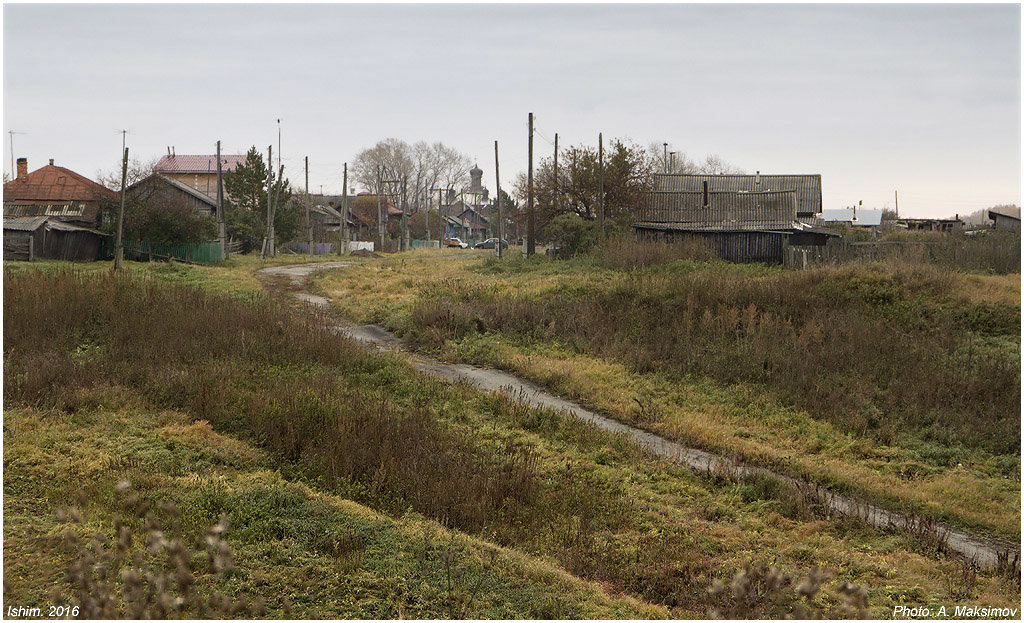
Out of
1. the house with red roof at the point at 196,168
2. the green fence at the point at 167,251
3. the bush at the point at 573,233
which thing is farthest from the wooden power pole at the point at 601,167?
the house with red roof at the point at 196,168

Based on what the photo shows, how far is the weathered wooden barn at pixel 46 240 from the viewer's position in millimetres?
33594

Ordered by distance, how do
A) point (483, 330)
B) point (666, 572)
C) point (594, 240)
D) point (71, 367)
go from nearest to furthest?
1. point (666, 572)
2. point (71, 367)
3. point (483, 330)
4. point (594, 240)

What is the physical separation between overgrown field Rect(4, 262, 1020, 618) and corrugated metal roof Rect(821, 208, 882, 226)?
65.3 meters

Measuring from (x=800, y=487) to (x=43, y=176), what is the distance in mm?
42697

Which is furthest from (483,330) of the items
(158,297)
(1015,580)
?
(1015,580)

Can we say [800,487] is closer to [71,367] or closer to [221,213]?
[71,367]

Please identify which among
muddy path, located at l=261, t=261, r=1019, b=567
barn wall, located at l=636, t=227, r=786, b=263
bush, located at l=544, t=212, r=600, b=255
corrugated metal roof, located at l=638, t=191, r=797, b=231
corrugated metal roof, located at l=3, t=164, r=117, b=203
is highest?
corrugated metal roof, located at l=3, t=164, r=117, b=203

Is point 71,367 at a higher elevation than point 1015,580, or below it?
higher

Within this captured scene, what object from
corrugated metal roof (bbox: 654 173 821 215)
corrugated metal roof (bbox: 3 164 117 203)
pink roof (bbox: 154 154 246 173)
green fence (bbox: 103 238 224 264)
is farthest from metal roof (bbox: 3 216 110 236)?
pink roof (bbox: 154 154 246 173)

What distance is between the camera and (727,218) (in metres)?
37.1

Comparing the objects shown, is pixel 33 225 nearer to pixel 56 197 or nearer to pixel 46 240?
pixel 46 240

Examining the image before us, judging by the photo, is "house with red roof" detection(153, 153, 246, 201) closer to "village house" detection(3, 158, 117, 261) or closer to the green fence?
"village house" detection(3, 158, 117, 261)

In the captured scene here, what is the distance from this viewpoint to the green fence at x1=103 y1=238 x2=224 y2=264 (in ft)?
123

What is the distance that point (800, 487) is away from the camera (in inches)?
401
